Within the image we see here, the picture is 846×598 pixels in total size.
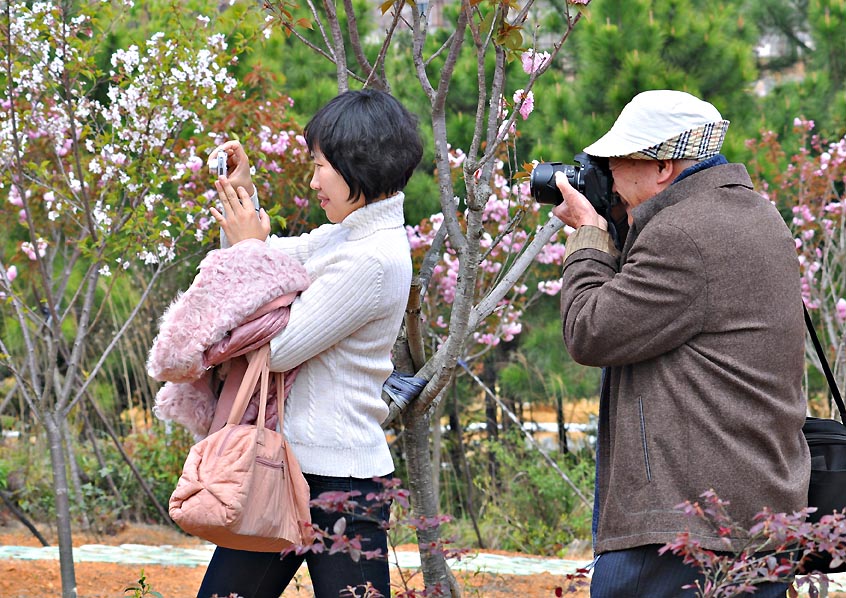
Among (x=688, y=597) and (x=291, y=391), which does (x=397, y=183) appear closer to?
(x=291, y=391)

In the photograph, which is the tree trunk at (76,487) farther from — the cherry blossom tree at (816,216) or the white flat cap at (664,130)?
the white flat cap at (664,130)

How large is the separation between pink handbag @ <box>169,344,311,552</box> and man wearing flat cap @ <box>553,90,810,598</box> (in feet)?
1.97

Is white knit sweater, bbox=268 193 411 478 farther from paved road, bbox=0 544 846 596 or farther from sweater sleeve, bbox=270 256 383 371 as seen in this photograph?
paved road, bbox=0 544 846 596

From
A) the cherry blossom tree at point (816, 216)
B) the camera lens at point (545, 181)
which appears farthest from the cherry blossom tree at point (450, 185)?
the cherry blossom tree at point (816, 216)

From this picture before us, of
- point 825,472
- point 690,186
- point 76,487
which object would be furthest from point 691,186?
point 76,487

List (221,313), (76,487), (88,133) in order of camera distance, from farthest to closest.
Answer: (76,487)
(88,133)
(221,313)

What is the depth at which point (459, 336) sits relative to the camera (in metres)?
2.54

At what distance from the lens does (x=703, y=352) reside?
1947mm

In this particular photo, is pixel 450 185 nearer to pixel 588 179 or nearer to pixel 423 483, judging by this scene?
pixel 588 179

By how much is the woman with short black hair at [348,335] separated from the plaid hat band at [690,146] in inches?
20.5

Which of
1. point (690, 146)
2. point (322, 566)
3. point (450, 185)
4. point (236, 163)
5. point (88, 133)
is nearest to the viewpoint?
point (690, 146)

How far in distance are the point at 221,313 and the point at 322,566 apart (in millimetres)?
566

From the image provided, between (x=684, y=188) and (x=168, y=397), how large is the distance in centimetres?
112

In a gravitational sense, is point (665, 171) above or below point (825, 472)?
above
